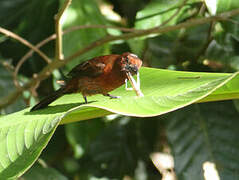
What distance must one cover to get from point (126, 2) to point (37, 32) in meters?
0.69

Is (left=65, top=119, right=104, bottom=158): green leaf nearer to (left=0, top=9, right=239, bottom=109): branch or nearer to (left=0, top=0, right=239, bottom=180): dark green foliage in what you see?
(left=0, top=0, right=239, bottom=180): dark green foliage

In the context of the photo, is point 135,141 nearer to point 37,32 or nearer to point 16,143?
point 37,32

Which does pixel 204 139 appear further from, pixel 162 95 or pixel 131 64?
pixel 162 95

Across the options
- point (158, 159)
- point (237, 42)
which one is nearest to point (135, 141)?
point (158, 159)

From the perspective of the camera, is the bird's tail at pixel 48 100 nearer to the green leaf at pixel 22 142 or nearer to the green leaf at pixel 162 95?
the green leaf at pixel 162 95

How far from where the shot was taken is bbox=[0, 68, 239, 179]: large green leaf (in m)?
0.97

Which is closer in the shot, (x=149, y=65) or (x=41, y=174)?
(x=41, y=174)

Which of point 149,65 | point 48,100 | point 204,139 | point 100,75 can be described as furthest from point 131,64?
point 149,65

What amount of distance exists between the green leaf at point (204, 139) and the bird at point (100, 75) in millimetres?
729

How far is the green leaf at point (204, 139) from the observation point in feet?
6.95

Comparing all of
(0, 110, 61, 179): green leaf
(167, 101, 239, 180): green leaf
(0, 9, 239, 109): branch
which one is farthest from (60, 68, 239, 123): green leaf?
(167, 101, 239, 180): green leaf

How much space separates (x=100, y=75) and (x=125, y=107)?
2.17ft

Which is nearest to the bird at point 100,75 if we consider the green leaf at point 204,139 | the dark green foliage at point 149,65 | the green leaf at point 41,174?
the dark green foliage at point 149,65

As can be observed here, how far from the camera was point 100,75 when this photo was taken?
163 cm
